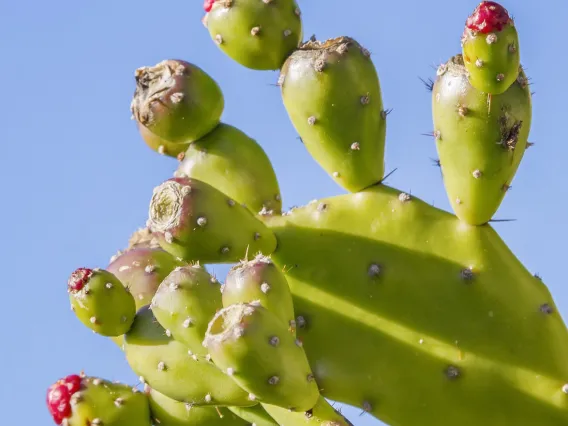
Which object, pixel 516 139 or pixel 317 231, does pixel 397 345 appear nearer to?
pixel 317 231

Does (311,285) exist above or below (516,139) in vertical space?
below

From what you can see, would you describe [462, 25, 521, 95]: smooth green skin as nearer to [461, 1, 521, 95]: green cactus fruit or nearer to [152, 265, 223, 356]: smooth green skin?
[461, 1, 521, 95]: green cactus fruit

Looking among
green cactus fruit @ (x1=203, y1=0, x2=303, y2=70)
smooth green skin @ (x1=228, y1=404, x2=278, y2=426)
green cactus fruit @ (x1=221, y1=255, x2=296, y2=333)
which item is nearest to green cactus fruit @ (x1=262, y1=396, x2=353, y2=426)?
green cactus fruit @ (x1=221, y1=255, x2=296, y2=333)

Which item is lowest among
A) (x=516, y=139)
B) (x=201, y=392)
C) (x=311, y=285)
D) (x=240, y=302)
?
(x=201, y=392)

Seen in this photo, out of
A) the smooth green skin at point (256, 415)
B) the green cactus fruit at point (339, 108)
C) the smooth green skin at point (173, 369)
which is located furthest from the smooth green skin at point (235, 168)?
the smooth green skin at point (256, 415)

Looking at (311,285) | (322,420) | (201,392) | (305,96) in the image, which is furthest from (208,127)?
(322,420)

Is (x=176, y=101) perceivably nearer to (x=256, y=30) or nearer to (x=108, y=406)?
(x=256, y=30)

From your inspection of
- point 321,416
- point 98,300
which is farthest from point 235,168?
point 321,416
